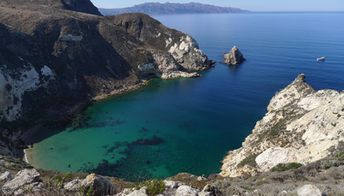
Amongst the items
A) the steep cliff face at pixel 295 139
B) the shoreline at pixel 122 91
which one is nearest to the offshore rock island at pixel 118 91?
the steep cliff face at pixel 295 139

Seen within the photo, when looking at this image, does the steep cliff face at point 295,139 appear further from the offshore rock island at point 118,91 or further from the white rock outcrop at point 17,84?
the white rock outcrop at point 17,84

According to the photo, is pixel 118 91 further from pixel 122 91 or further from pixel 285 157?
pixel 285 157

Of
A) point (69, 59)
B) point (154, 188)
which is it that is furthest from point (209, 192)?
point (69, 59)

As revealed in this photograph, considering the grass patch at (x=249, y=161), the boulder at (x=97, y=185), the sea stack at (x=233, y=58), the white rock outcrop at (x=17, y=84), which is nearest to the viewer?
the boulder at (x=97, y=185)

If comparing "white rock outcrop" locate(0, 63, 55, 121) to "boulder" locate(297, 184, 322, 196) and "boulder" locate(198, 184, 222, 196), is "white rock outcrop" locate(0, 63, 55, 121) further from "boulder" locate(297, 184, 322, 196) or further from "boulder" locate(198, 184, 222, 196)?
"boulder" locate(297, 184, 322, 196)

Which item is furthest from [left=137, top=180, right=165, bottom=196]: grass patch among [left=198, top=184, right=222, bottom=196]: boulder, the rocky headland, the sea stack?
the sea stack

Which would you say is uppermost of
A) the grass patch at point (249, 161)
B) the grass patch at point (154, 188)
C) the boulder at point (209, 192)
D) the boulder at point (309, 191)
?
the boulder at point (309, 191)

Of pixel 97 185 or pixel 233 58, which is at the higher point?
pixel 97 185
